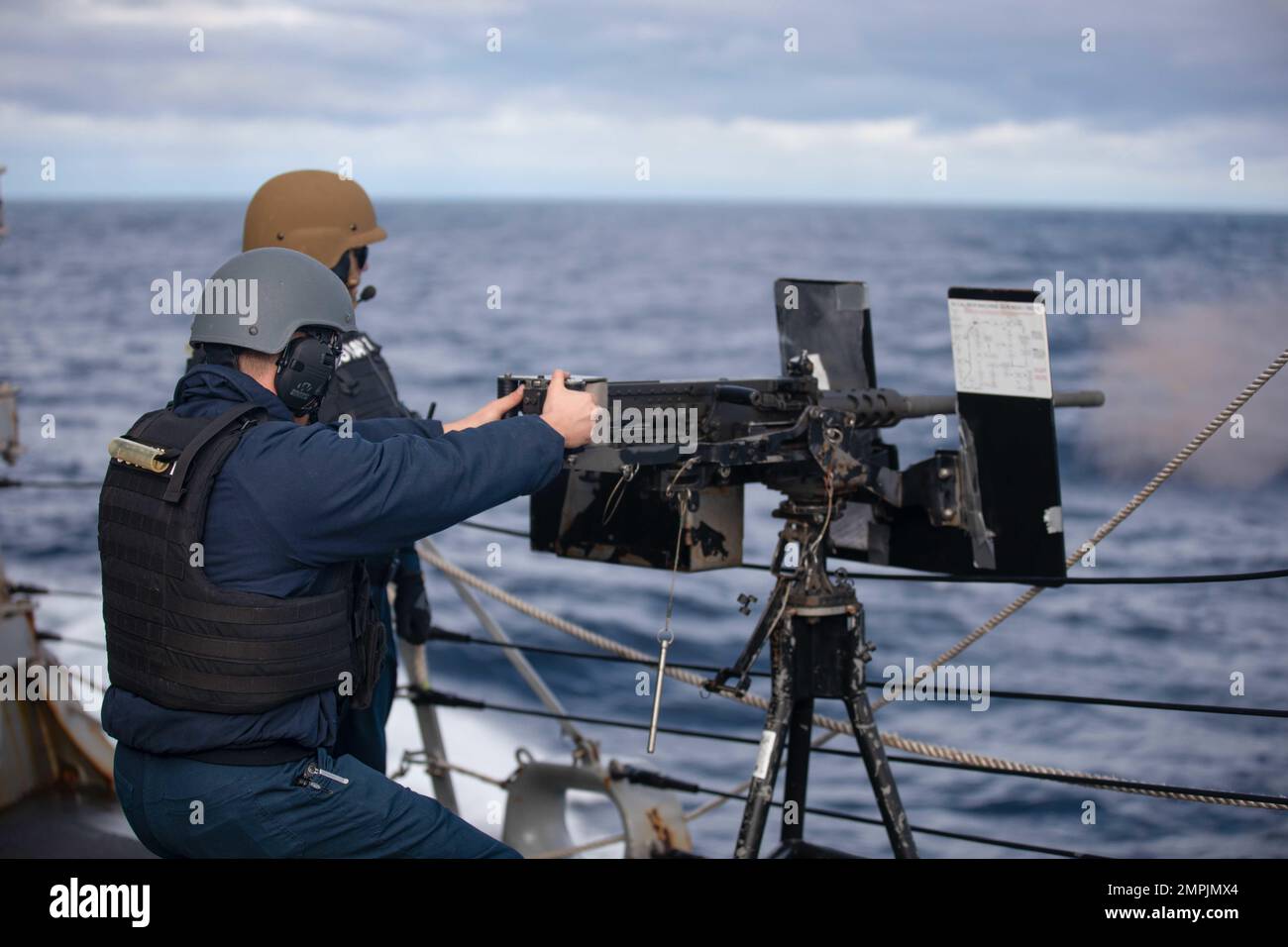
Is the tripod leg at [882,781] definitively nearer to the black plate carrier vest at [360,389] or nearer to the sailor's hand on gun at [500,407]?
the sailor's hand on gun at [500,407]

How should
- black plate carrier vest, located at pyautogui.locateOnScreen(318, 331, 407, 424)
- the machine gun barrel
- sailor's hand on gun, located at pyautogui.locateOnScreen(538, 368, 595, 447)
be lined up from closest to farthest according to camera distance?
sailor's hand on gun, located at pyautogui.locateOnScreen(538, 368, 595, 447)
the machine gun barrel
black plate carrier vest, located at pyautogui.locateOnScreen(318, 331, 407, 424)

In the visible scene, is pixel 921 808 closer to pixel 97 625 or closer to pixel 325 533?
pixel 97 625

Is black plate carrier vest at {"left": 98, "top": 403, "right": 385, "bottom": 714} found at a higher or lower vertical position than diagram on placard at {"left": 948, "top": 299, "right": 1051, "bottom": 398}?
lower

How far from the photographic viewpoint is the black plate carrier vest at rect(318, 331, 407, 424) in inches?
169

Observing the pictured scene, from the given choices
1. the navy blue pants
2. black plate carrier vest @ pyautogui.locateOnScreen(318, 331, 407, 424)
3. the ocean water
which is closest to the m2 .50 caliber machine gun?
black plate carrier vest @ pyautogui.locateOnScreen(318, 331, 407, 424)

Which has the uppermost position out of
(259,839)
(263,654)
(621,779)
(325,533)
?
(325,533)

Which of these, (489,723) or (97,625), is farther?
(97,625)

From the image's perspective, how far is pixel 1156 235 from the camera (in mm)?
53469

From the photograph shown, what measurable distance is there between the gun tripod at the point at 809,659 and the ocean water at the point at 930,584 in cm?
394

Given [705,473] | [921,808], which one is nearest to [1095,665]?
[921,808]

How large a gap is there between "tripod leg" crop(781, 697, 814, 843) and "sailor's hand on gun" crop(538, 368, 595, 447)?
3.47ft

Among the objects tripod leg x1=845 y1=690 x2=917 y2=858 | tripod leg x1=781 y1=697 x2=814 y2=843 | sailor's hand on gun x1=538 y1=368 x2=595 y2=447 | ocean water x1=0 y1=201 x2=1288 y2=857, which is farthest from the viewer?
ocean water x1=0 y1=201 x2=1288 y2=857

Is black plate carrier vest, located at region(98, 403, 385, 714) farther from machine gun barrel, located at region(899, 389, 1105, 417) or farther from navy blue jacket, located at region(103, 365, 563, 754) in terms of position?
machine gun barrel, located at region(899, 389, 1105, 417)
